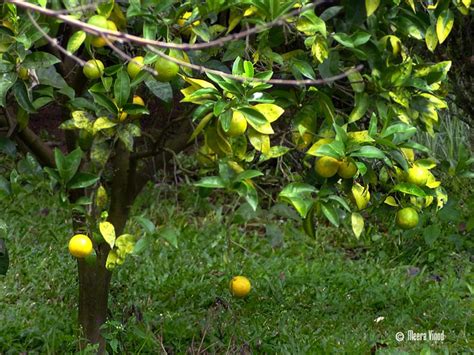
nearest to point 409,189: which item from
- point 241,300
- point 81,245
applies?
point 81,245

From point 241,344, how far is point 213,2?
1.64 m

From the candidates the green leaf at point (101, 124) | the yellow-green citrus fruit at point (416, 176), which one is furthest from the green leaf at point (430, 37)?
the green leaf at point (101, 124)

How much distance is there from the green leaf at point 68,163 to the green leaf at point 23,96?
0.56 ft

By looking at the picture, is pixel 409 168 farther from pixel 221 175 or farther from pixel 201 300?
pixel 201 300

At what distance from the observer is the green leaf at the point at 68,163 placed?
2496mm

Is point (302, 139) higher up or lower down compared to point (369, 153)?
lower down

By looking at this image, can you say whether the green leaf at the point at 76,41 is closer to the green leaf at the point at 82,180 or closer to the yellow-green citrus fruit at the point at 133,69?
the yellow-green citrus fruit at the point at 133,69

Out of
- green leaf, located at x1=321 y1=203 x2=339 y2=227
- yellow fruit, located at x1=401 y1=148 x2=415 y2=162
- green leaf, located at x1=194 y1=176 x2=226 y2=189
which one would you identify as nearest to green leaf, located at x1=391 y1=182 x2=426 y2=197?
yellow fruit, located at x1=401 y1=148 x2=415 y2=162

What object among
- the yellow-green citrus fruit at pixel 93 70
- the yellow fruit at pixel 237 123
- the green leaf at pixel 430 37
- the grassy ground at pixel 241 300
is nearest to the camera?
the yellow fruit at pixel 237 123

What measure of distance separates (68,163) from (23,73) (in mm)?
299

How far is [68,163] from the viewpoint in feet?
8.25

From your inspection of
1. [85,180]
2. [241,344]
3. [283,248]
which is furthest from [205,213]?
[85,180]

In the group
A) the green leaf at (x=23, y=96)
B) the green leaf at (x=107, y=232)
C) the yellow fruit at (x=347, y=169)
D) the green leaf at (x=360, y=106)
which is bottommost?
the green leaf at (x=107, y=232)

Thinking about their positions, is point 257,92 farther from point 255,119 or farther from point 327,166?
point 327,166
